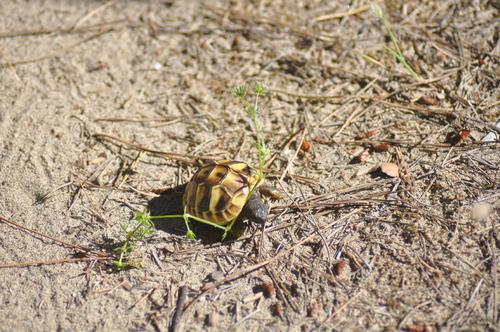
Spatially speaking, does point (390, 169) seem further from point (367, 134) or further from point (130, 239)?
point (130, 239)

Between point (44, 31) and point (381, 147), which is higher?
point (44, 31)

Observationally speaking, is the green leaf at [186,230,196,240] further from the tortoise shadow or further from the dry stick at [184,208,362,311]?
the dry stick at [184,208,362,311]

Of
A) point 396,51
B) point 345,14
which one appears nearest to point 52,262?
point 396,51

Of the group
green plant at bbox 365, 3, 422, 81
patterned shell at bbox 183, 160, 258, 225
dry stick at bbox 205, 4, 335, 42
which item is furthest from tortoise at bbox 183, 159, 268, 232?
dry stick at bbox 205, 4, 335, 42

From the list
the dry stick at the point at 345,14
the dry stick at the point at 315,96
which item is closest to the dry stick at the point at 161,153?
the dry stick at the point at 315,96

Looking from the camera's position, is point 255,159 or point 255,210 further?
point 255,159

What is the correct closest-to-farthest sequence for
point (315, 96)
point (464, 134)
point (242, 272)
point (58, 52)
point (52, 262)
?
point (242, 272), point (52, 262), point (464, 134), point (315, 96), point (58, 52)

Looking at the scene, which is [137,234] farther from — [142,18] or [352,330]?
[142,18]

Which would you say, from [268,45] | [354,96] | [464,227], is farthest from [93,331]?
[268,45]
